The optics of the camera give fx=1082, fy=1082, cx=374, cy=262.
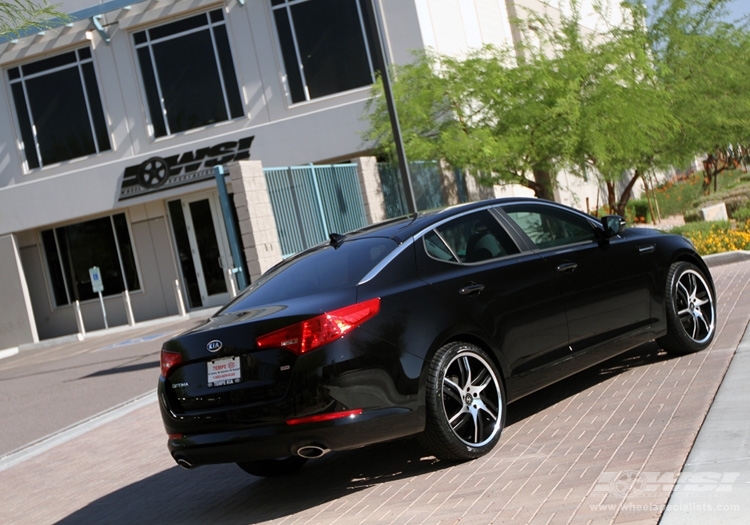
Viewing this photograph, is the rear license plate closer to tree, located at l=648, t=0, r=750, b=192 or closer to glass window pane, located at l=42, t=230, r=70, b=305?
tree, located at l=648, t=0, r=750, b=192

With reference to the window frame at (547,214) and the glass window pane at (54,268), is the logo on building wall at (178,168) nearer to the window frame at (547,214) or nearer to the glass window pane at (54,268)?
the glass window pane at (54,268)

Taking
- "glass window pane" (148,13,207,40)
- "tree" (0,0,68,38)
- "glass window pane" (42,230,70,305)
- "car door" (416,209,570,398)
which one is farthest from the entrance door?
"car door" (416,209,570,398)

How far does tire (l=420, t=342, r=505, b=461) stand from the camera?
6348 mm

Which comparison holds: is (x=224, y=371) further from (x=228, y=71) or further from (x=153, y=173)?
(x=153, y=173)

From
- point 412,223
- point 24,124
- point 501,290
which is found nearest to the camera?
point 501,290

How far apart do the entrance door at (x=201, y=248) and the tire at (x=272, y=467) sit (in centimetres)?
2296

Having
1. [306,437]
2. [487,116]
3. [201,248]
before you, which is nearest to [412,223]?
Result: [306,437]

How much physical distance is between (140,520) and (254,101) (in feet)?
74.4

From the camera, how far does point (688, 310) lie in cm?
874

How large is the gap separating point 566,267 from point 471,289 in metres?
1.07

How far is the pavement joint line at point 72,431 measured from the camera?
1108 centimetres

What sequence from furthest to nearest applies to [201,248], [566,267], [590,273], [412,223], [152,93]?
[201,248] → [152,93] → [590,273] → [566,267] → [412,223]

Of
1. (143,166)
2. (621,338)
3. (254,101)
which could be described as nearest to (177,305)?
(143,166)

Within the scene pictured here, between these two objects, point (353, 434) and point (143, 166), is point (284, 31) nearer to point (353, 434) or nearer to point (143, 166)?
point (143, 166)
